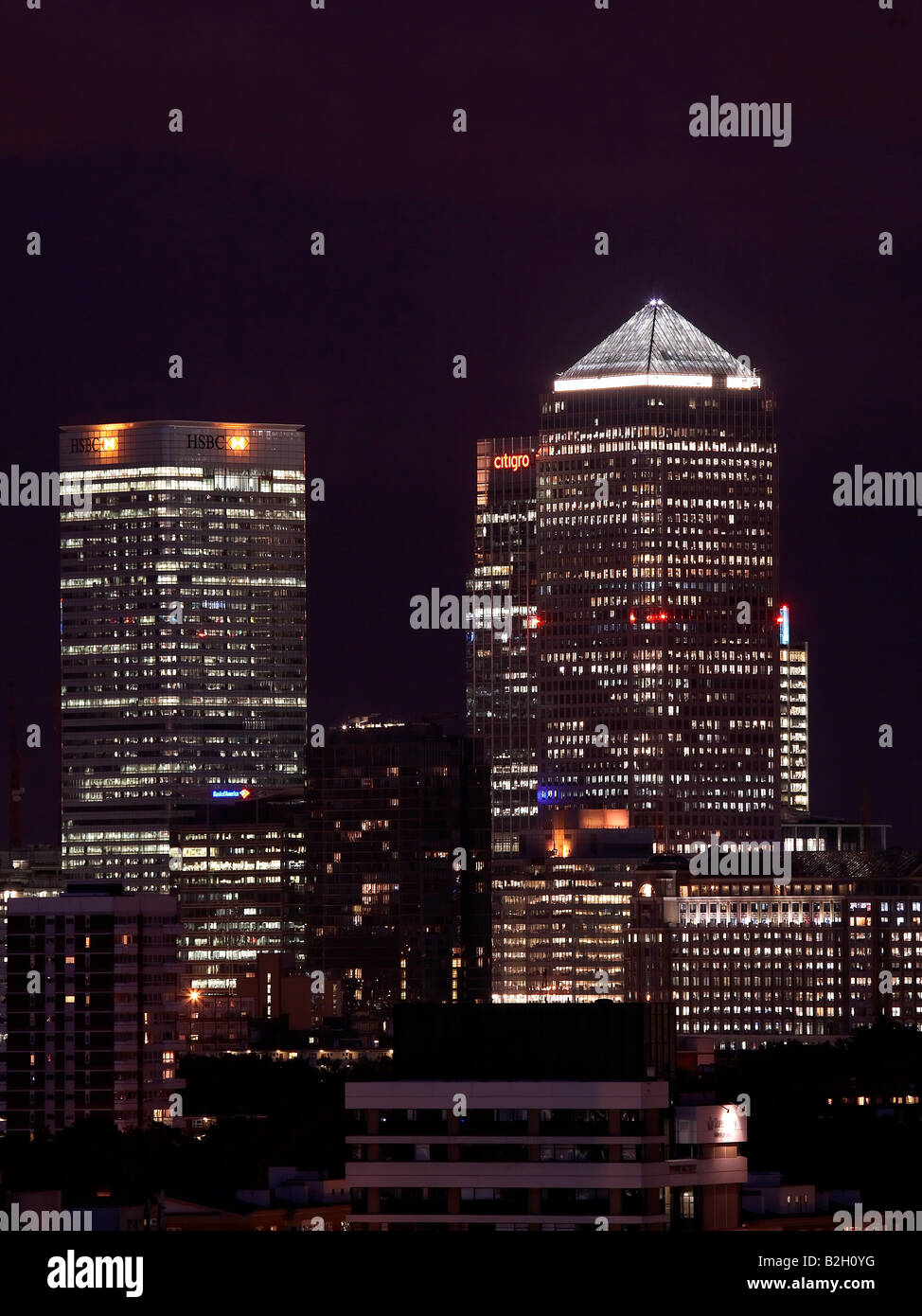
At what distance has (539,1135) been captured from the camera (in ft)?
435

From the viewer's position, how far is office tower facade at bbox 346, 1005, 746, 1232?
131000 mm

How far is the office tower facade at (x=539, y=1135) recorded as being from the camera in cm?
13100

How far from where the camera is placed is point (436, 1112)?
13412 centimetres
